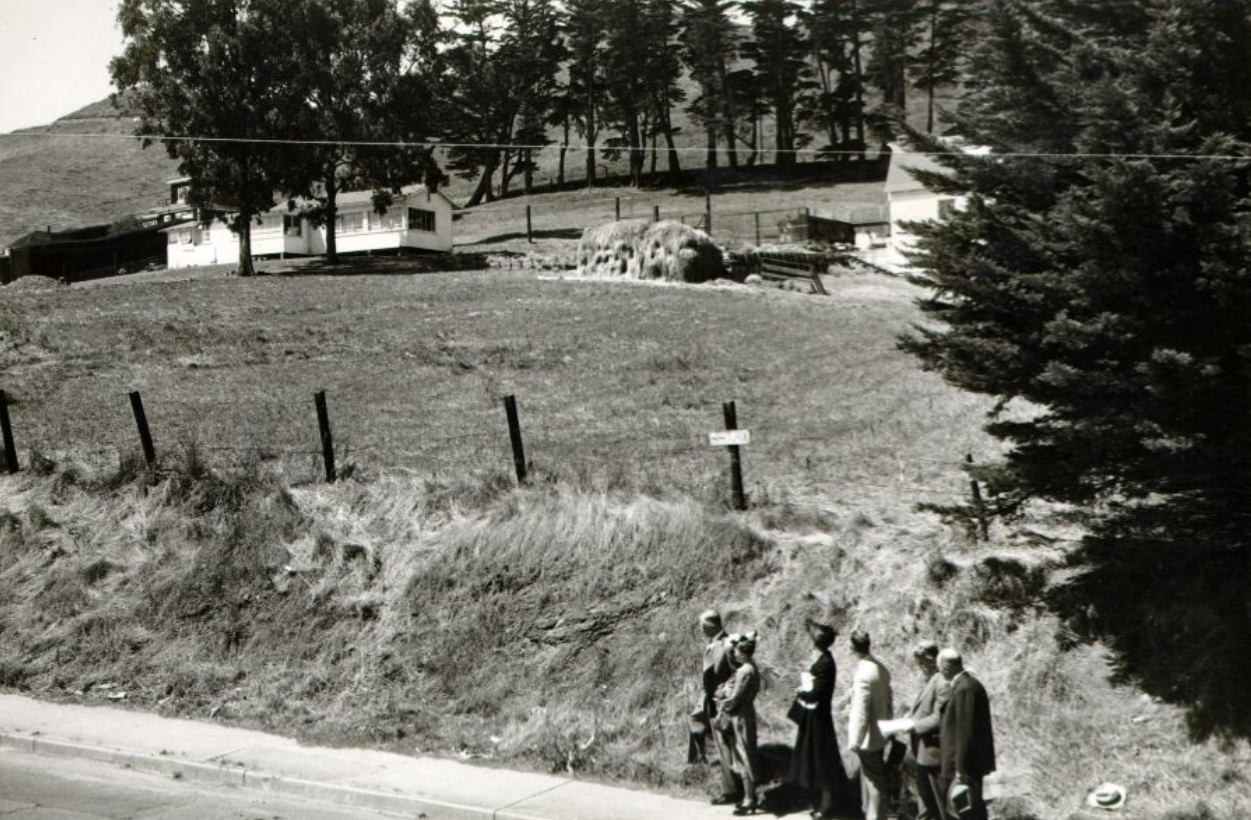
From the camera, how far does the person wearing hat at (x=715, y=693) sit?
9781 mm

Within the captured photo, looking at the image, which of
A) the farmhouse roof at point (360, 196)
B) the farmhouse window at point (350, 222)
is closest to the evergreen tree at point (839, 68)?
the farmhouse roof at point (360, 196)

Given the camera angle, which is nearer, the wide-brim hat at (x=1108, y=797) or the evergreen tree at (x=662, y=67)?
the wide-brim hat at (x=1108, y=797)

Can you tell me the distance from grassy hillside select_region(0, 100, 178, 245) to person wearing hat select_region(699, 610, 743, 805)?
7853 cm

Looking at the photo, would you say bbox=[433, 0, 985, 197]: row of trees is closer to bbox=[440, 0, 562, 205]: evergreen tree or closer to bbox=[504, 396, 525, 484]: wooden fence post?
bbox=[440, 0, 562, 205]: evergreen tree

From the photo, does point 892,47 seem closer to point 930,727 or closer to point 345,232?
point 345,232

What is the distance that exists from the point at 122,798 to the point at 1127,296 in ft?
31.0

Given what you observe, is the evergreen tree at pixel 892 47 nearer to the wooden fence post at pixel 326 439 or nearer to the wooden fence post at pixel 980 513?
the wooden fence post at pixel 326 439

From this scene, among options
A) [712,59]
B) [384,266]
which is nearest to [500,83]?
[712,59]

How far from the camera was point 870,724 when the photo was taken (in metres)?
9.03

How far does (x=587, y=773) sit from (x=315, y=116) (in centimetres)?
4107

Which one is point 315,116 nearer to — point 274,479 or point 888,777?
point 274,479

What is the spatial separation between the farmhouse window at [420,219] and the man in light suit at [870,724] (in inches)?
1906

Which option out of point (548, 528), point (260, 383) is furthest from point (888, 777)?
point (260, 383)

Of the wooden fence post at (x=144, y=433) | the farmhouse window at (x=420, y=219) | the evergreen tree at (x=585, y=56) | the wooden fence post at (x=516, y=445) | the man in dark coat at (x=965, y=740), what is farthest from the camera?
the evergreen tree at (x=585, y=56)
